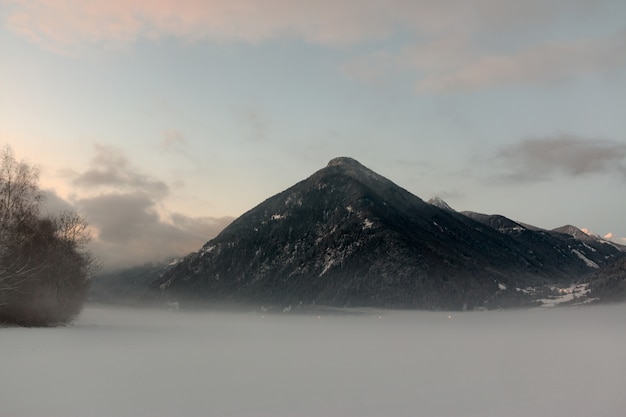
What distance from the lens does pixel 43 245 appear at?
223ft

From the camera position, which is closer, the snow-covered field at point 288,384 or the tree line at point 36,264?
the snow-covered field at point 288,384

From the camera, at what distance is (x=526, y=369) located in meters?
39.2

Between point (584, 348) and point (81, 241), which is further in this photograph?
point (81, 241)

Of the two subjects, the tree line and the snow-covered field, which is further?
the tree line

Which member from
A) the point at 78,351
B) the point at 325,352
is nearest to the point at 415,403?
the point at 325,352

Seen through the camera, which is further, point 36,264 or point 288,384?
point 36,264

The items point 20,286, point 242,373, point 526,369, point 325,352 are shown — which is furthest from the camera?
point 20,286

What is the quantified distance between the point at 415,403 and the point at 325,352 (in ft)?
85.9

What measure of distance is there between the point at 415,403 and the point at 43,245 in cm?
6041

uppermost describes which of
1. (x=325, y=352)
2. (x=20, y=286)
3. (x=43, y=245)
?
(x=43, y=245)

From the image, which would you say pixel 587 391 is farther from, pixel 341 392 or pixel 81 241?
pixel 81 241

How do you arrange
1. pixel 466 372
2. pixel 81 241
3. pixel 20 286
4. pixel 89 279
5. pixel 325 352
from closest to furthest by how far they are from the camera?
1. pixel 466 372
2. pixel 325 352
3. pixel 20 286
4. pixel 81 241
5. pixel 89 279

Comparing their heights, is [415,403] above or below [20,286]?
below

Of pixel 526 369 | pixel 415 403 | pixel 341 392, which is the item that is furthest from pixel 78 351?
pixel 526 369
